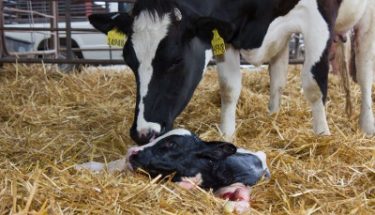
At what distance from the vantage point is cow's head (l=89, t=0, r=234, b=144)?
10.3 feet

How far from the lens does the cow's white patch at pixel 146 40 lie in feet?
10.5

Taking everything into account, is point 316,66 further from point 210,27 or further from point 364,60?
point 364,60

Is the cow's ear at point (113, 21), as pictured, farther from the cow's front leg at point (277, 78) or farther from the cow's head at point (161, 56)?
the cow's front leg at point (277, 78)

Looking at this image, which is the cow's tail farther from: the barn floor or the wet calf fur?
the wet calf fur

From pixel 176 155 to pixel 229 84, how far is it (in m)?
1.66

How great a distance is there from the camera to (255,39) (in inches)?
153

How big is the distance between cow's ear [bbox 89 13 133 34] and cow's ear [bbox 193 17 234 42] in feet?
1.40

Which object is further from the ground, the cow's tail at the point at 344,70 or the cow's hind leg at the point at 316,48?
the cow's hind leg at the point at 316,48

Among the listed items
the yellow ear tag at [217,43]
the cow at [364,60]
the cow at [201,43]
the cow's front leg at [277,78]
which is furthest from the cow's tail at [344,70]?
the yellow ear tag at [217,43]

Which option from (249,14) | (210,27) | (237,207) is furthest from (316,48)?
(237,207)

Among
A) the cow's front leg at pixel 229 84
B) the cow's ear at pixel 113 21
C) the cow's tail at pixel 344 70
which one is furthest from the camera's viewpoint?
the cow's tail at pixel 344 70

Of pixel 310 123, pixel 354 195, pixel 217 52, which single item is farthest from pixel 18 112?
pixel 354 195

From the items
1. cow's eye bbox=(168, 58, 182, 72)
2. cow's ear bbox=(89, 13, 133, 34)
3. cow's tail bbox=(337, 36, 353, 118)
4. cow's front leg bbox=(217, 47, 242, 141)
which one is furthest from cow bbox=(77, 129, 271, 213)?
cow's tail bbox=(337, 36, 353, 118)

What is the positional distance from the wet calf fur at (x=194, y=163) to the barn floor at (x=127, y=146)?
0.07m
